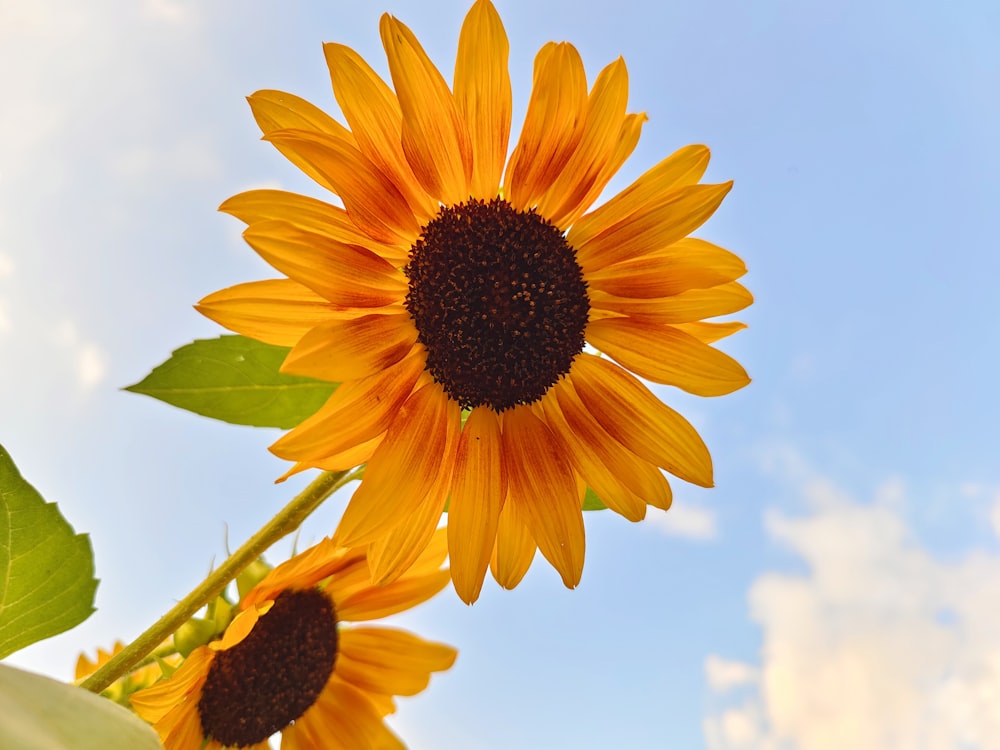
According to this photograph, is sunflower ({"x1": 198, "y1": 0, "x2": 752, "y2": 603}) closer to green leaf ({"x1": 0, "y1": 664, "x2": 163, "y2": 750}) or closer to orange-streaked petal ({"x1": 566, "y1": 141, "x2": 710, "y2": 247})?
orange-streaked petal ({"x1": 566, "y1": 141, "x2": 710, "y2": 247})

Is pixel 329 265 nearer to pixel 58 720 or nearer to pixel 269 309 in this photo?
pixel 269 309

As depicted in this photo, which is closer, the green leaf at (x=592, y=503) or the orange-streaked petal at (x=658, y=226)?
the orange-streaked petal at (x=658, y=226)

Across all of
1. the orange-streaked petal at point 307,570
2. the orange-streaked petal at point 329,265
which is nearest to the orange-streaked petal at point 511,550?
the orange-streaked petal at point 307,570

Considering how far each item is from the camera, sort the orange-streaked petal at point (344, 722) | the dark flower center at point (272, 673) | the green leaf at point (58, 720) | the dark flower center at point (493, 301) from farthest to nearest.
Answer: the orange-streaked petal at point (344, 722)
the dark flower center at point (272, 673)
the dark flower center at point (493, 301)
the green leaf at point (58, 720)

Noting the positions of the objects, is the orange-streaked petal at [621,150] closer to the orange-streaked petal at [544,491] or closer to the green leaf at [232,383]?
the orange-streaked petal at [544,491]

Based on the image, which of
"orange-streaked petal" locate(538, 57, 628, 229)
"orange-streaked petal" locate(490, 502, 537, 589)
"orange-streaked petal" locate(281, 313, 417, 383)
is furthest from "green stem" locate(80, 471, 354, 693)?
"orange-streaked petal" locate(538, 57, 628, 229)

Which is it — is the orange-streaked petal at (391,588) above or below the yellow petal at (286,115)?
below

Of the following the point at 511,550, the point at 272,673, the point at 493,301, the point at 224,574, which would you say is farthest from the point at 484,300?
the point at 272,673
